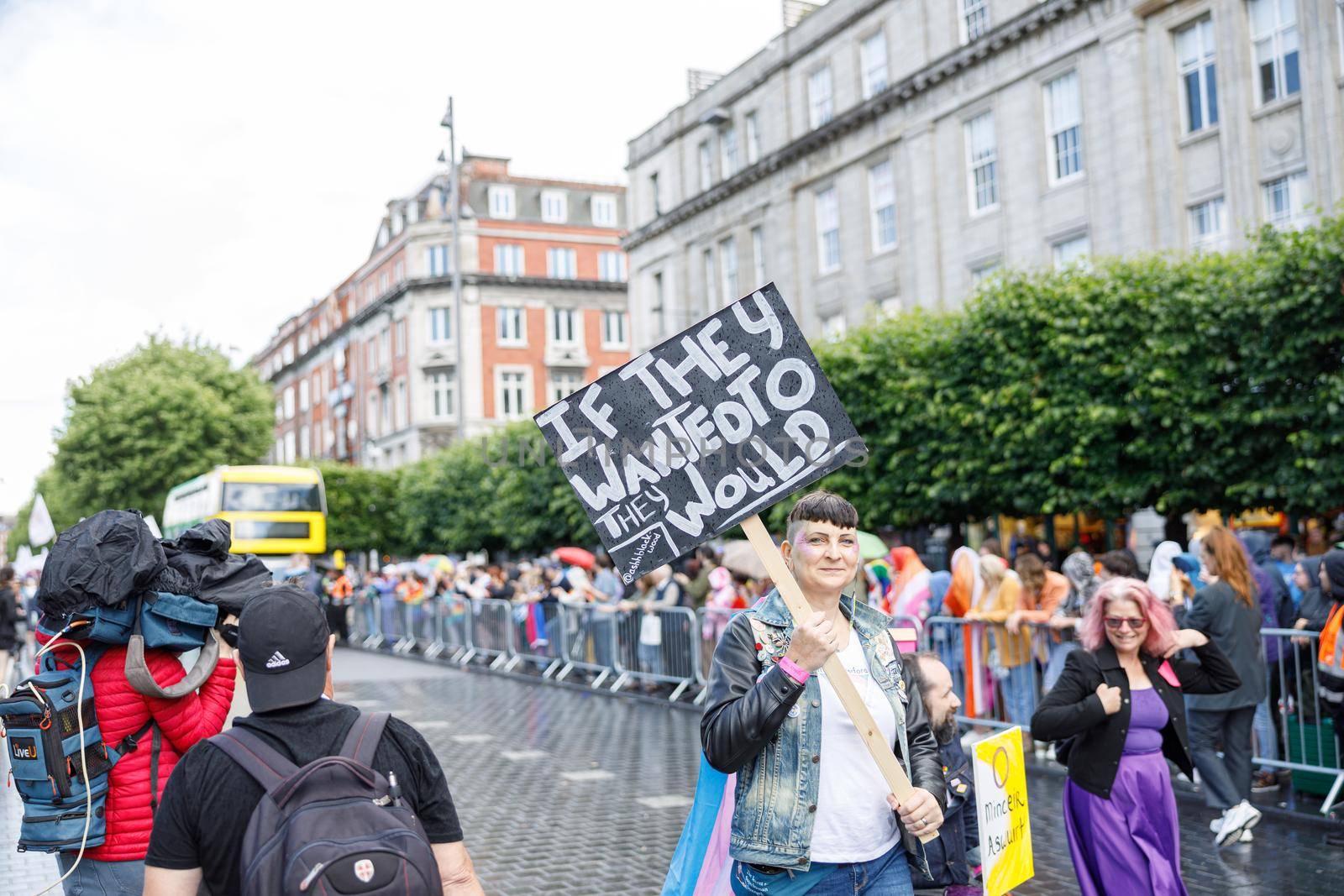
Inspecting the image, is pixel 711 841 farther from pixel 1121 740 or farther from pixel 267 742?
pixel 1121 740

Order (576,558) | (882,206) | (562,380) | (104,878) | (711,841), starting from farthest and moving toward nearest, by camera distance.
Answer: (562,380) < (882,206) < (576,558) < (104,878) < (711,841)

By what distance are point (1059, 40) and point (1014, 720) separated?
18.7 metres

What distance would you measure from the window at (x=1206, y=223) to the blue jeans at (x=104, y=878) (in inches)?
879

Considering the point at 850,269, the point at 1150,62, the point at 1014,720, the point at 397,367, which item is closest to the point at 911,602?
the point at 1014,720

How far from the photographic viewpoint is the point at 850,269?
3225 cm

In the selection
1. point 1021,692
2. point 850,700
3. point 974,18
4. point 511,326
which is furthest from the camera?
point 511,326

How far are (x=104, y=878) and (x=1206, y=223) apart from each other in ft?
75.7

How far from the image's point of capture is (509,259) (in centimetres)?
6631

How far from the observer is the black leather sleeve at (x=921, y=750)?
12.6ft

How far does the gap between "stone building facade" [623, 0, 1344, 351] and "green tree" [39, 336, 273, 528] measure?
2052cm

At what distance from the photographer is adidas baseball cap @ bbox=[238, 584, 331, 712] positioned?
2.77 metres

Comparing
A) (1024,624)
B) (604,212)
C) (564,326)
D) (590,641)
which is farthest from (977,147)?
(604,212)

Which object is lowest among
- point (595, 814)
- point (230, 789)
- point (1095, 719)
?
point (595, 814)

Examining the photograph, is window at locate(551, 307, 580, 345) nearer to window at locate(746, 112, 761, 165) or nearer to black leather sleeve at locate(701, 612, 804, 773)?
window at locate(746, 112, 761, 165)
